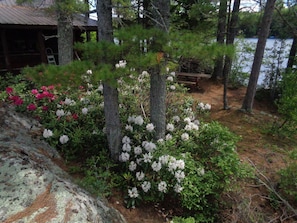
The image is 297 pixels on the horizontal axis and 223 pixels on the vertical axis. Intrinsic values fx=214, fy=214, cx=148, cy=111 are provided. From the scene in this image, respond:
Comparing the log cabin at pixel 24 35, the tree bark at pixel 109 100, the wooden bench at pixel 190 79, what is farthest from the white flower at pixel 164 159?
the wooden bench at pixel 190 79

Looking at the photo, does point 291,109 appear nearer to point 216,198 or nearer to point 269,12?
point 269,12

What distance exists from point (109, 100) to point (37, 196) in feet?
4.56

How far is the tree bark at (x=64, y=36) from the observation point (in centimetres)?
565

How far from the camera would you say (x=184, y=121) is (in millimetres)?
3469

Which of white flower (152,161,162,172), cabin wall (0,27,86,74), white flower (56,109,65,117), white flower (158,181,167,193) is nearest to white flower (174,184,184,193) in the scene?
white flower (158,181,167,193)

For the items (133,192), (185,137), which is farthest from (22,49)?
(133,192)

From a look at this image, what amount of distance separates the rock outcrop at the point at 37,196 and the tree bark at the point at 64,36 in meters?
4.07

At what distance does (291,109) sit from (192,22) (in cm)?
613

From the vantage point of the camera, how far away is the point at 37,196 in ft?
5.59

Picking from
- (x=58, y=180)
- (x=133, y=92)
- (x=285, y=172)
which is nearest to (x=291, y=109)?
(x=285, y=172)

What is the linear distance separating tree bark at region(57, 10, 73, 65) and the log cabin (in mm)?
1607

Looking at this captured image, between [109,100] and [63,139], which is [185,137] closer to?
[109,100]

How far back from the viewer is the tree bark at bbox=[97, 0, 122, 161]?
246 centimetres

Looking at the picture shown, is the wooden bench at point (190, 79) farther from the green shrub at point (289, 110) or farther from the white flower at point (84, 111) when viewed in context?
the white flower at point (84, 111)
